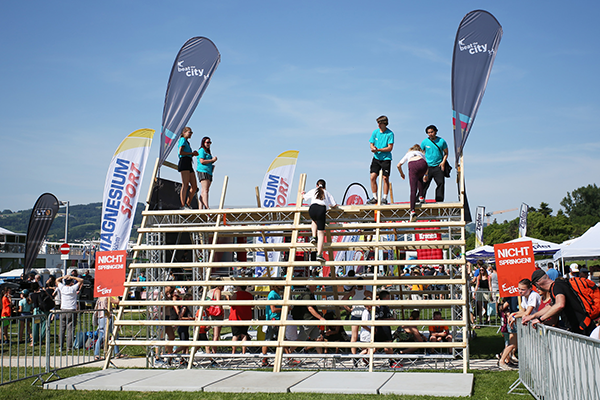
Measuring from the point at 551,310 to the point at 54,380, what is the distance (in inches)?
332

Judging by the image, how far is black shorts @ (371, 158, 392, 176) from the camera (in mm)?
12750

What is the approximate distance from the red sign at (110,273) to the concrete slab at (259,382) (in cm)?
382

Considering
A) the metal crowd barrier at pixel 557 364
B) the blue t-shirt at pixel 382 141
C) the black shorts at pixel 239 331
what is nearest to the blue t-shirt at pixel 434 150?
the blue t-shirt at pixel 382 141

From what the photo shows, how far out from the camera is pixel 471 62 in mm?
12672

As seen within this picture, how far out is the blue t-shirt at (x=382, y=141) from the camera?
12.7 m

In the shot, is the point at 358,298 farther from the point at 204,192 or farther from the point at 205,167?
the point at 205,167

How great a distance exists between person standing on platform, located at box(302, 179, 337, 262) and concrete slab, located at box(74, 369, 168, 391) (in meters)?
4.05

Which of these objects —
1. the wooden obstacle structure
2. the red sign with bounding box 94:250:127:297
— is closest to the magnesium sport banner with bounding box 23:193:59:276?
the wooden obstacle structure

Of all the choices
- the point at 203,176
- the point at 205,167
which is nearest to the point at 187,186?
the point at 203,176

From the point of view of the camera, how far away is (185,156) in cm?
1410

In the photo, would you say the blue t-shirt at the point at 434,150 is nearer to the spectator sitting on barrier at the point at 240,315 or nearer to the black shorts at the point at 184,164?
the spectator sitting on barrier at the point at 240,315

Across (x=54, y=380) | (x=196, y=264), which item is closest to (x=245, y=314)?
(x=196, y=264)

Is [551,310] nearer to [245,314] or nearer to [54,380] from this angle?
[245,314]

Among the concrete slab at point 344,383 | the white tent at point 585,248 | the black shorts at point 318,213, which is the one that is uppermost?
the black shorts at point 318,213
